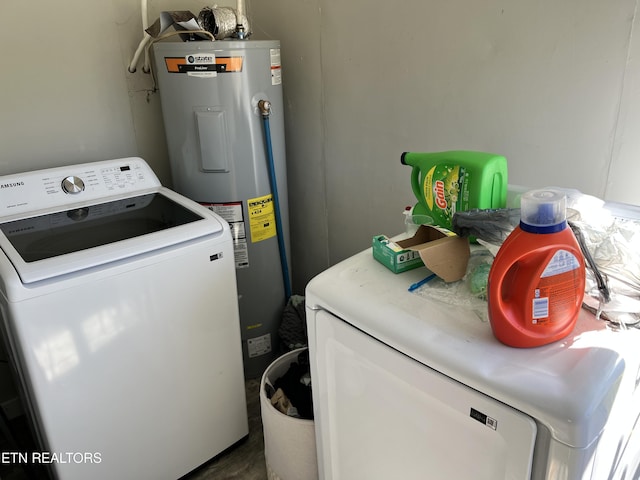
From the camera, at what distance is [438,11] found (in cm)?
160

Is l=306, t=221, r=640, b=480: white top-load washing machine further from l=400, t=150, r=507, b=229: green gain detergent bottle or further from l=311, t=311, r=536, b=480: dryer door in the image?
l=400, t=150, r=507, b=229: green gain detergent bottle

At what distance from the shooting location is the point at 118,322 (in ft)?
4.70

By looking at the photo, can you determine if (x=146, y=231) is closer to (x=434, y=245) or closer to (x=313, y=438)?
(x=313, y=438)

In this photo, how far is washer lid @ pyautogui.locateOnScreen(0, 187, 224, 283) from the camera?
4.36 feet

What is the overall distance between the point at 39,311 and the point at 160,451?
26.7 inches

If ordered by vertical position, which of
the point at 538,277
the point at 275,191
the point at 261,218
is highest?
the point at 538,277

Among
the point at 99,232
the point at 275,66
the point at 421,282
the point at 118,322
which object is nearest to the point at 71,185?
the point at 99,232

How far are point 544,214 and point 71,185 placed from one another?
1.53m

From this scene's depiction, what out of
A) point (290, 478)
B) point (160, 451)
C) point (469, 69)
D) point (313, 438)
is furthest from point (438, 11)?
point (160, 451)

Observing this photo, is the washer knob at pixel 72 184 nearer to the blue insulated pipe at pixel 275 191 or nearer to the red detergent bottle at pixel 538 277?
the blue insulated pipe at pixel 275 191

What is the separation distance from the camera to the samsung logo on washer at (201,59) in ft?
5.85

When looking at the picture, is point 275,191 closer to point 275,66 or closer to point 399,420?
point 275,66

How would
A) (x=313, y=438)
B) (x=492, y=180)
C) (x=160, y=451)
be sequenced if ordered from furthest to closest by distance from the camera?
(x=160, y=451) → (x=313, y=438) → (x=492, y=180)

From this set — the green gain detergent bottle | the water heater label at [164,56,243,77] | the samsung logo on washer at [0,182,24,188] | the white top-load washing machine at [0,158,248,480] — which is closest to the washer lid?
the white top-load washing machine at [0,158,248,480]
